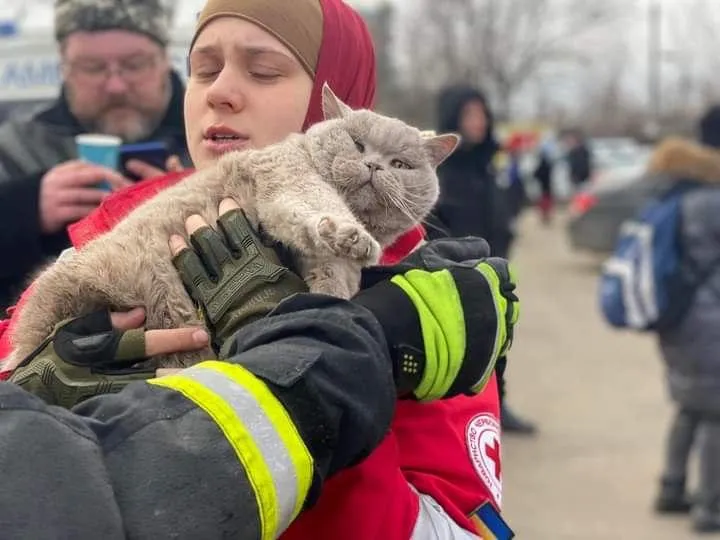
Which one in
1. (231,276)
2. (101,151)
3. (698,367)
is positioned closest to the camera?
(231,276)

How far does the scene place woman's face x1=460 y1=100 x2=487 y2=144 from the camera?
7676 mm

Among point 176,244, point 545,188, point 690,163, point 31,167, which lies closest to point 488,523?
point 176,244

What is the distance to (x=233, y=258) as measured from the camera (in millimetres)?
1880

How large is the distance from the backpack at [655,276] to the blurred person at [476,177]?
1202mm

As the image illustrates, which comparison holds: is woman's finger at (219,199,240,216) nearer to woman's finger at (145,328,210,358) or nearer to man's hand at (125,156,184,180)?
woman's finger at (145,328,210,358)

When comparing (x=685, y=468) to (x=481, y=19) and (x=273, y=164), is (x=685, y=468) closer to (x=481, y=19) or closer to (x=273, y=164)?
(x=273, y=164)

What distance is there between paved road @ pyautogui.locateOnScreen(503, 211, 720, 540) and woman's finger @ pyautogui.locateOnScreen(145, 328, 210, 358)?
14.8ft

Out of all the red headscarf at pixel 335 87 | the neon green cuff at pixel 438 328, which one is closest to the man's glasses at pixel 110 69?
the red headscarf at pixel 335 87

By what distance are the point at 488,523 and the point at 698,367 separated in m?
4.71

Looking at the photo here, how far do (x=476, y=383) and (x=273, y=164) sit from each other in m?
0.64

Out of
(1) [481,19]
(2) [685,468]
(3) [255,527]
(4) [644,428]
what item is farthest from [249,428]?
(1) [481,19]

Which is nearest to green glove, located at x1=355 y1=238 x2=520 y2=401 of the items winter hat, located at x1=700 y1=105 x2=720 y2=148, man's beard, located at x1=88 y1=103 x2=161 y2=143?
man's beard, located at x1=88 y1=103 x2=161 y2=143

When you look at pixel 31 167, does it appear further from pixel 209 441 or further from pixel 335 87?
pixel 209 441

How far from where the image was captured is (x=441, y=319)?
5.64ft
